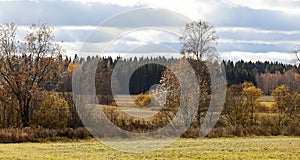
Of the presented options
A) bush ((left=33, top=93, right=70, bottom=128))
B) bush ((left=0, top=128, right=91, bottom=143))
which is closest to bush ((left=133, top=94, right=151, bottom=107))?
bush ((left=33, top=93, right=70, bottom=128))

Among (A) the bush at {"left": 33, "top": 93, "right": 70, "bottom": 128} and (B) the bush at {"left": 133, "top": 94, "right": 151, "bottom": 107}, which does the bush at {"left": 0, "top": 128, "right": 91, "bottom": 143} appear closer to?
(B) the bush at {"left": 133, "top": 94, "right": 151, "bottom": 107}

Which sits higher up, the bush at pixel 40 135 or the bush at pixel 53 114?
the bush at pixel 53 114

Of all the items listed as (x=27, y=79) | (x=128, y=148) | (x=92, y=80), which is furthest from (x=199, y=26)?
(x=128, y=148)

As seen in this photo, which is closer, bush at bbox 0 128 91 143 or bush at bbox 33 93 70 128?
bush at bbox 0 128 91 143

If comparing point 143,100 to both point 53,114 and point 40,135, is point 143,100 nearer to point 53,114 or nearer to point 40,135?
point 53,114

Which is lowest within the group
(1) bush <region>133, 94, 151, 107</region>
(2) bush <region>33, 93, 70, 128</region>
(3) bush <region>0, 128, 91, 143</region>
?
(3) bush <region>0, 128, 91, 143</region>

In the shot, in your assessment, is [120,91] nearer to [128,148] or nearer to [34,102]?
[128,148]

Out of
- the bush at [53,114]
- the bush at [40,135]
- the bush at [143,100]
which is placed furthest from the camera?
the bush at [53,114]

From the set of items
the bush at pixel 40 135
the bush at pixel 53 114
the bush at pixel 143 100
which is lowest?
the bush at pixel 40 135

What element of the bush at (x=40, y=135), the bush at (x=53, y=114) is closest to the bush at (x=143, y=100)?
the bush at (x=53, y=114)

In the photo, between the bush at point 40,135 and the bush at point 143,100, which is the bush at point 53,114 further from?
the bush at point 40,135

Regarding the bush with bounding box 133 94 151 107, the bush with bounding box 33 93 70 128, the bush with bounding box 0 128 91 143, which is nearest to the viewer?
the bush with bounding box 0 128 91 143

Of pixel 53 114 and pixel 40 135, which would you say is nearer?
pixel 40 135

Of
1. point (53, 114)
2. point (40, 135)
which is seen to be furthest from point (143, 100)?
point (40, 135)
